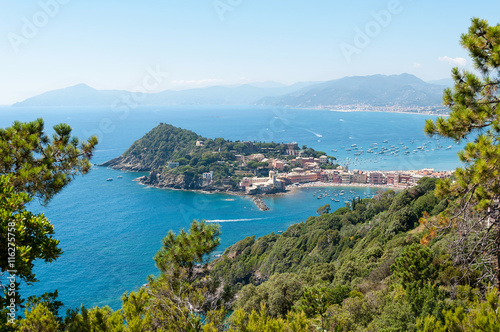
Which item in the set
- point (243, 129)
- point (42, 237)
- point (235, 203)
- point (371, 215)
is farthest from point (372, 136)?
point (42, 237)

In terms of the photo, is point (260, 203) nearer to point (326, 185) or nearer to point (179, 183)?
point (326, 185)

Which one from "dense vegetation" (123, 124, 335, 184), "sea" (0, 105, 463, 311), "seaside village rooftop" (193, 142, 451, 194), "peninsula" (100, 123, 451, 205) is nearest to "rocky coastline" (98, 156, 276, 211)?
"peninsula" (100, 123, 451, 205)

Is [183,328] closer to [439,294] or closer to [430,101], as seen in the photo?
[439,294]

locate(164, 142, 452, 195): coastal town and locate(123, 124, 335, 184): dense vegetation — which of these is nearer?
locate(164, 142, 452, 195): coastal town

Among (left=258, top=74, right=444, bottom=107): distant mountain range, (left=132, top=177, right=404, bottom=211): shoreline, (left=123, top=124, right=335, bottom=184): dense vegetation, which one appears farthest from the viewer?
(left=258, top=74, right=444, bottom=107): distant mountain range

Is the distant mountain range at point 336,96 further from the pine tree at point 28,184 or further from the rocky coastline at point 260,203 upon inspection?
the pine tree at point 28,184

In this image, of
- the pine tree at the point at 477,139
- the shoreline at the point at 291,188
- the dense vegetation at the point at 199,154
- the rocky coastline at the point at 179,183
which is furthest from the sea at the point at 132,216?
the dense vegetation at the point at 199,154

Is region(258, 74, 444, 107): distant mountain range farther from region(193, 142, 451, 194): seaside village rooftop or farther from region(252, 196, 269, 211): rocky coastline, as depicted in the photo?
region(252, 196, 269, 211): rocky coastline

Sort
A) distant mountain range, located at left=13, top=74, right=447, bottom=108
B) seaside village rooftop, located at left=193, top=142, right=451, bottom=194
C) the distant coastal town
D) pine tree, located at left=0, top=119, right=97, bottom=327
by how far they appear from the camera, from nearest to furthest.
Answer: pine tree, located at left=0, top=119, right=97, bottom=327
the distant coastal town
seaside village rooftop, located at left=193, top=142, right=451, bottom=194
distant mountain range, located at left=13, top=74, right=447, bottom=108
